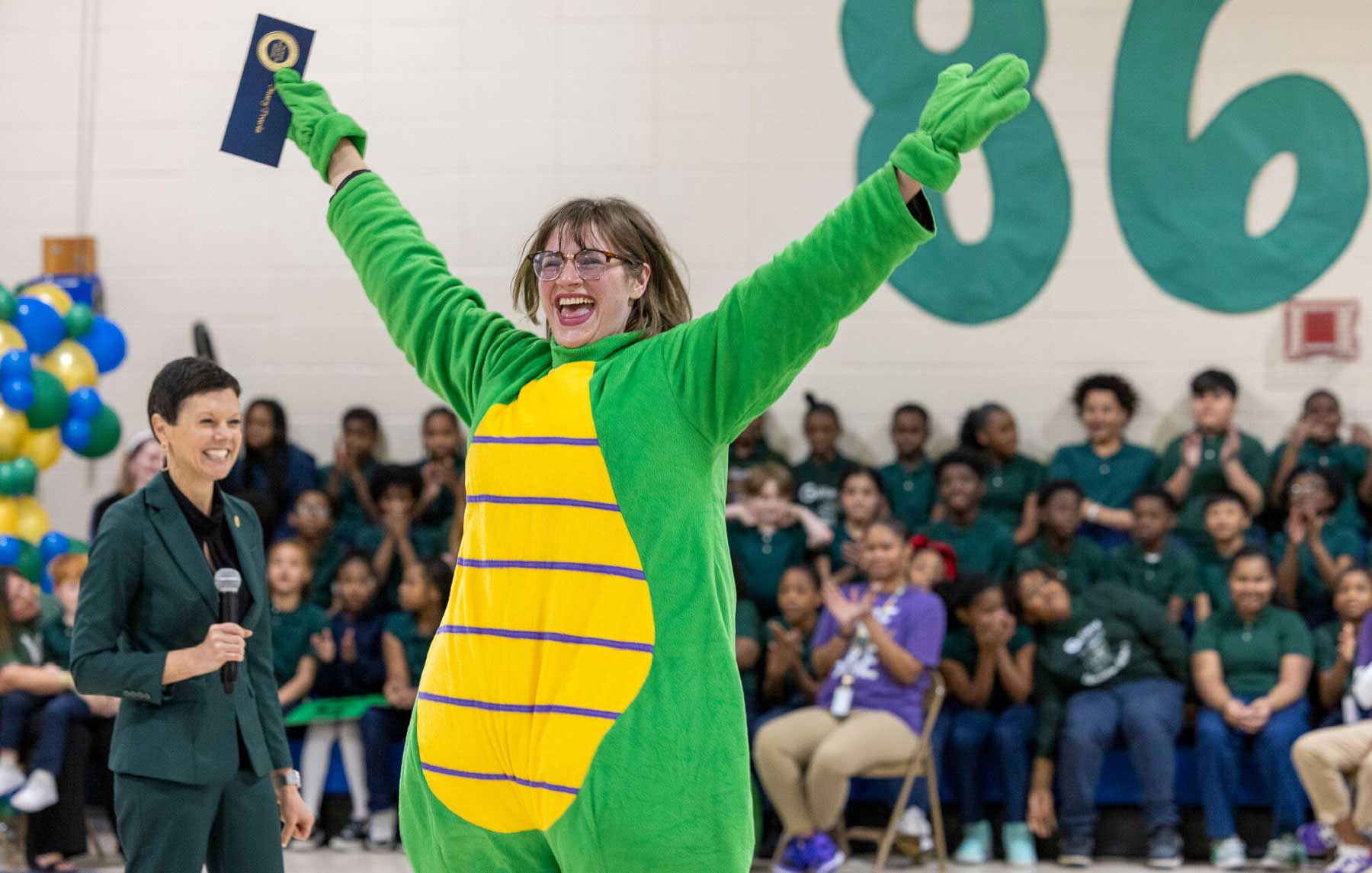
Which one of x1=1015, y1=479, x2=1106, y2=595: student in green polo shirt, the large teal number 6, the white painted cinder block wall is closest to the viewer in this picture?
x1=1015, y1=479, x2=1106, y2=595: student in green polo shirt

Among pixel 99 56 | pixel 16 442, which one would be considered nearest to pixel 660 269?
pixel 16 442

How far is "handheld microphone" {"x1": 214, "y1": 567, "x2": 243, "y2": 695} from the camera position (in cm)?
284

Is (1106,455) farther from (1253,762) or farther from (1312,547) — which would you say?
(1253,762)

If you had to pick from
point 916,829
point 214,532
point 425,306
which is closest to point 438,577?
point 916,829

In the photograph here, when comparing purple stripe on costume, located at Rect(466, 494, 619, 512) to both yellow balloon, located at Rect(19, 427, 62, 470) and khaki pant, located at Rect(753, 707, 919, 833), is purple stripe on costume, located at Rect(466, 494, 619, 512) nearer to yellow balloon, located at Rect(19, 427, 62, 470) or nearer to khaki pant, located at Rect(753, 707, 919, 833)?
khaki pant, located at Rect(753, 707, 919, 833)

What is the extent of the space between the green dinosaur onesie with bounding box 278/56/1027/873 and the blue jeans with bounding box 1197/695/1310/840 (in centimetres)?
430

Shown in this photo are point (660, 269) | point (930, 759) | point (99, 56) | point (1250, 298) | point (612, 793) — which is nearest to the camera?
point (612, 793)

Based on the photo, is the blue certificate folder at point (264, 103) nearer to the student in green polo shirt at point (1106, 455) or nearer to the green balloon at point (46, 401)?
the green balloon at point (46, 401)

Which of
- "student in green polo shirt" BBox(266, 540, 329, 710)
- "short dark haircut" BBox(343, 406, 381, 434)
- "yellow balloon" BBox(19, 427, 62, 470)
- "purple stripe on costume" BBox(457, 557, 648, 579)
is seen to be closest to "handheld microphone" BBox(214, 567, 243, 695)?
"purple stripe on costume" BBox(457, 557, 648, 579)

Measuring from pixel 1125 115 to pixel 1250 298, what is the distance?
40.9 inches

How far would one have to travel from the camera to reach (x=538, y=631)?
6.34 feet

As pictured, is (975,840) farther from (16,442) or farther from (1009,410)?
(16,442)

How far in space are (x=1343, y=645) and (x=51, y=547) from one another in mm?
5047

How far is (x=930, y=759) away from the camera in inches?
227
